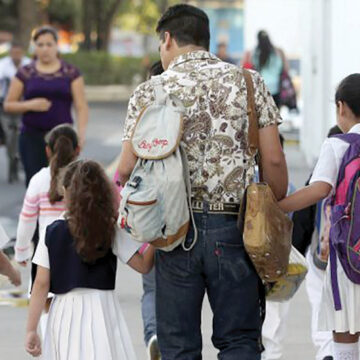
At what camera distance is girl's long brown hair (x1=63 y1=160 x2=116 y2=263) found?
498cm

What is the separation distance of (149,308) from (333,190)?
5.37 feet

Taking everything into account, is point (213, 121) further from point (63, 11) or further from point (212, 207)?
point (63, 11)

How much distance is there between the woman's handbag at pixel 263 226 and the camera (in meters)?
4.54

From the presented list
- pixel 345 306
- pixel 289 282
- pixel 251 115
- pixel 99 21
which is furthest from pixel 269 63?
pixel 99 21

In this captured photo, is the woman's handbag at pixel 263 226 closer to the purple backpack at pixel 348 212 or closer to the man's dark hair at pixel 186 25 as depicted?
the man's dark hair at pixel 186 25

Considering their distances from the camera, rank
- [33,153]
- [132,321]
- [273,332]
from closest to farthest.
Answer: [273,332] < [132,321] < [33,153]

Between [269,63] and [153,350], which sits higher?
[269,63]

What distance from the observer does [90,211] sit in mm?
4992

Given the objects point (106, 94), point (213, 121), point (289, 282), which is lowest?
point (106, 94)

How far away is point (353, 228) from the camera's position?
5.10 metres

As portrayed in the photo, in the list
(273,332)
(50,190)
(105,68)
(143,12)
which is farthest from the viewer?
(143,12)

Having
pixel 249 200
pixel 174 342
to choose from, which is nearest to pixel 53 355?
pixel 174 342

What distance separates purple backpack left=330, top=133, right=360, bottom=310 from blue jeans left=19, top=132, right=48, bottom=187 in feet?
15.8

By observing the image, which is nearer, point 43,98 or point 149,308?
point 149,308
